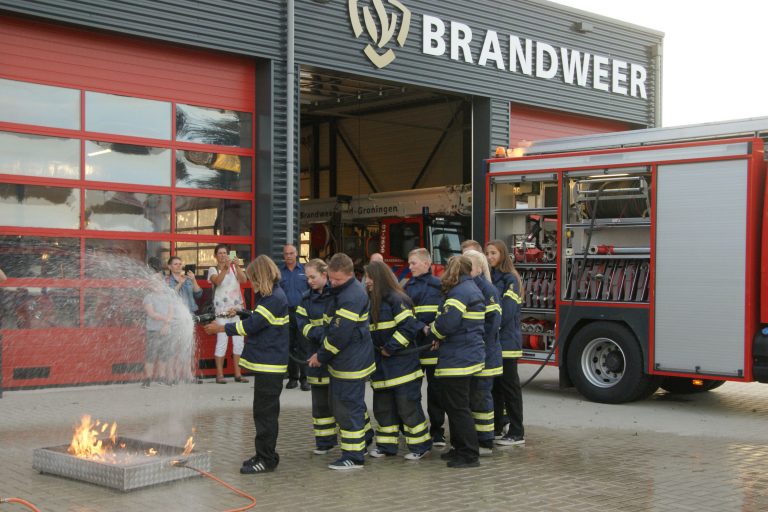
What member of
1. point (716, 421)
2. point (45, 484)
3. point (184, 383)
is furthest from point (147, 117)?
point (716, 421)

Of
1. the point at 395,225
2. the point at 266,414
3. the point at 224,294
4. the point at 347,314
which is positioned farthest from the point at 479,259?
the point at 395,225

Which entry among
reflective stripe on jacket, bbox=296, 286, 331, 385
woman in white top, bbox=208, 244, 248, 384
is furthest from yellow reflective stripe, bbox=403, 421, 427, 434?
woman in white top, bbox=208, 244, 248, 384

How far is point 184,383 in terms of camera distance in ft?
43.2

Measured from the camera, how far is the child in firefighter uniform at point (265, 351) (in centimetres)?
759

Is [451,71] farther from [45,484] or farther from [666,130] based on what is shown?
[45,484]

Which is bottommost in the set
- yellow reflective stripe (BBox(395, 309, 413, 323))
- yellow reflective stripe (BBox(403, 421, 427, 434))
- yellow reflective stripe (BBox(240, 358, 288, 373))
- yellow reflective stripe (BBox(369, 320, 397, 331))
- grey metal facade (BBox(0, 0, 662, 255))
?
yellow reflective stripe (BBox(403, 421, 427, 434))

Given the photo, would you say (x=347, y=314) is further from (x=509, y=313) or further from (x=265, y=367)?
(x=509, y=313)

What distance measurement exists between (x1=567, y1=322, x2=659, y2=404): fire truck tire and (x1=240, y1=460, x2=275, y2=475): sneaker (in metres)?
5.50

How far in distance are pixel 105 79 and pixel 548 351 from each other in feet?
22.7

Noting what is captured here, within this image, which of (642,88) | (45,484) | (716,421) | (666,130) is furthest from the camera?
(642,88)

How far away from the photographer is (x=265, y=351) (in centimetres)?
761

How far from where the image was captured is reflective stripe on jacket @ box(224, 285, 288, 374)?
24.9 ft

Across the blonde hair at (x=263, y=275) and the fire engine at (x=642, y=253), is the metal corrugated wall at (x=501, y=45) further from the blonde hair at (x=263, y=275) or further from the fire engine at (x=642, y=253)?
the blonde hair at (x=263, y=275)

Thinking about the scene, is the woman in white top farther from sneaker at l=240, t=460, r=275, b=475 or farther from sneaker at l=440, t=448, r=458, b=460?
sneaker at l=240, t=460, r=275, b=475
